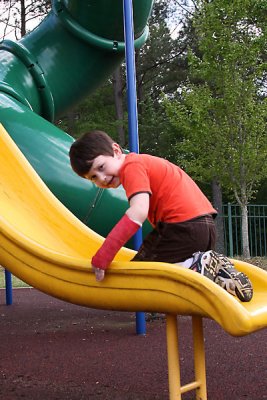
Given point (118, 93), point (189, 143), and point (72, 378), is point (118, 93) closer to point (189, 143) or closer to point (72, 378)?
point (189, 143)

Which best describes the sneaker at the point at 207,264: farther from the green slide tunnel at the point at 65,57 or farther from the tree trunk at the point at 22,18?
the tree trunk at the point at 22,18

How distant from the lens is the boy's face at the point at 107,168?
212 centimetres

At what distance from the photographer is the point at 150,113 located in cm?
1684

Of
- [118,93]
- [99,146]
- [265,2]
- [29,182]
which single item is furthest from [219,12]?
[99,146]

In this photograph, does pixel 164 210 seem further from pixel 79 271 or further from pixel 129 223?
pixel 79 271

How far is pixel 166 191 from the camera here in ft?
7.06

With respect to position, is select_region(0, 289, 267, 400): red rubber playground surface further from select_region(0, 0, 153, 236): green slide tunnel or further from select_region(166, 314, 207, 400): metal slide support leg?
select_region(0, 0, 153, 236): green slide tunnel

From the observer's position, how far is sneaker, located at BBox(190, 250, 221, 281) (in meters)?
2.07

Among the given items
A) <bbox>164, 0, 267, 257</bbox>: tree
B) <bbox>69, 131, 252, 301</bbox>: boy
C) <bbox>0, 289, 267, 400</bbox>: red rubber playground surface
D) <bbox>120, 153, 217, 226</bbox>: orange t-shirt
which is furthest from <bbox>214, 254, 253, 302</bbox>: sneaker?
<bbox>164, 0, 267, 257</bbox>: tree

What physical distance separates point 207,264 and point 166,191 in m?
0.29

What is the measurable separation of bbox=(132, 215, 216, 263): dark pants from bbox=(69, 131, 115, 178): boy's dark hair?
0.33 m

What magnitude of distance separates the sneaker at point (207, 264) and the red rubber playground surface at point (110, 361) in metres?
0.89

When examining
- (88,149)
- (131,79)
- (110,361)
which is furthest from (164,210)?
(131,79)

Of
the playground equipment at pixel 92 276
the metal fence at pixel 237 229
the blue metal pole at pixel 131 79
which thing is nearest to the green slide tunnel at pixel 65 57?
the blue metal pole at pixel 131 79
